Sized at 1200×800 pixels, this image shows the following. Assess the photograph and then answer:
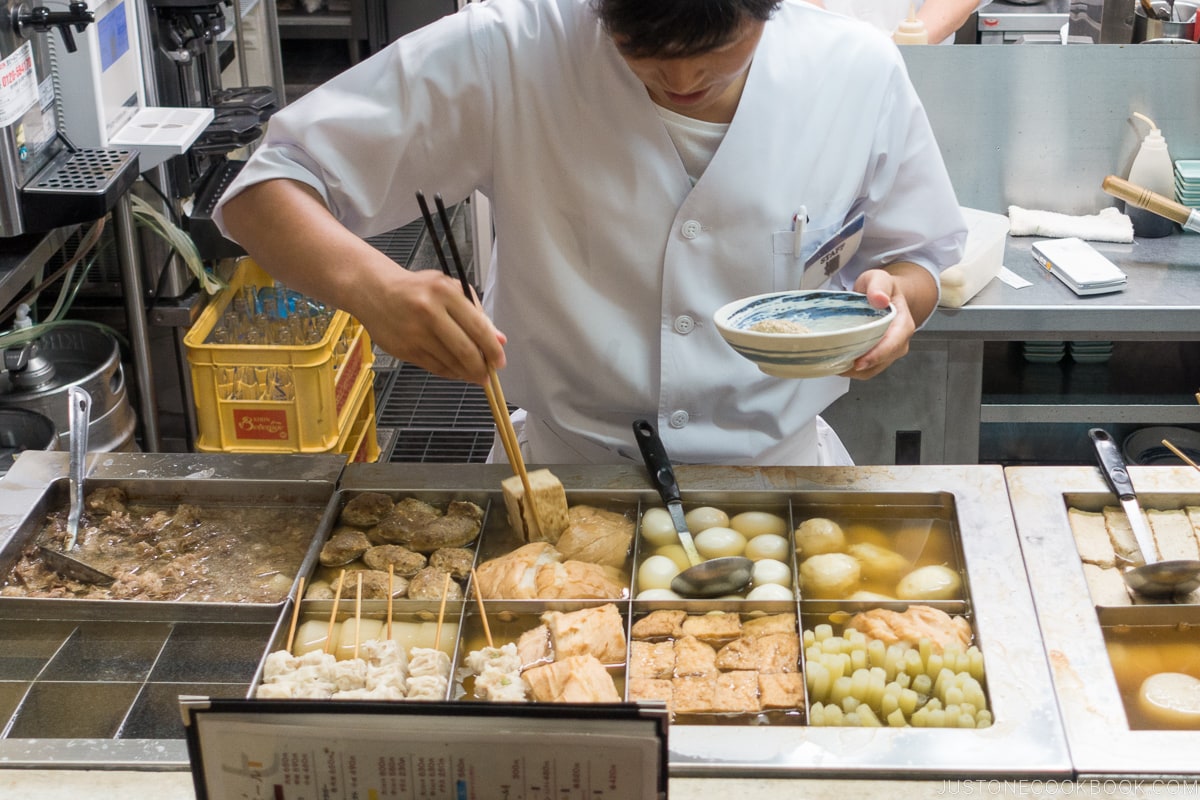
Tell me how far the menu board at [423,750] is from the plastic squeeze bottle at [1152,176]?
285 centimetres

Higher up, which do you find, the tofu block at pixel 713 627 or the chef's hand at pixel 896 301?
the chef's hand at pixel 896 301

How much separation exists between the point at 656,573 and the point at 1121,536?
2.36 ft

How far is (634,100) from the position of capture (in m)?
1.95

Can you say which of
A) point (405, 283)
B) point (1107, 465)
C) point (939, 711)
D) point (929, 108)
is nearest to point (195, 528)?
point (405, 283)

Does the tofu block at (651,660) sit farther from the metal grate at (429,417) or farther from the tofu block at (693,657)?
the metal grate at (429,417)

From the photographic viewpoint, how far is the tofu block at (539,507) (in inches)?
74.2

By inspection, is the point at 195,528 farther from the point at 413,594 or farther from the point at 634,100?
→ the point at 634,100

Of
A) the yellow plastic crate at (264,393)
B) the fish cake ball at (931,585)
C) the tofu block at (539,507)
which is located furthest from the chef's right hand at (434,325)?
the yellow plastic crate at (264,393)

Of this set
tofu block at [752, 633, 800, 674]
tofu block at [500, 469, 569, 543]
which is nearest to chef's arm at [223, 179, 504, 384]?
tofu block at [500, 469, 569, 543]

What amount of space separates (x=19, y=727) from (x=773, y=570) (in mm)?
1078

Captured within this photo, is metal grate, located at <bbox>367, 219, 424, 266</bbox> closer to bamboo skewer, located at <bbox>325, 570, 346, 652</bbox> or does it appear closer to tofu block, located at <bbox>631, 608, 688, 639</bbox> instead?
bamboo skewer, located at <bbox>325, 570, 346, 652</bbox>

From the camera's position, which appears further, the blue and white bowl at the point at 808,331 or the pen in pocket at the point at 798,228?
the pen in pocket at the point at 798,228

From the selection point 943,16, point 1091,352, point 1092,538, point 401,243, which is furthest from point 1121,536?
point 401,243

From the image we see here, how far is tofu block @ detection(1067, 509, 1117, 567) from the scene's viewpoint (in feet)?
5.95
